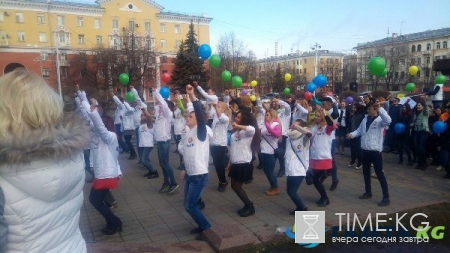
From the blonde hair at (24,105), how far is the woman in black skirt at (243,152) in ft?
13.0

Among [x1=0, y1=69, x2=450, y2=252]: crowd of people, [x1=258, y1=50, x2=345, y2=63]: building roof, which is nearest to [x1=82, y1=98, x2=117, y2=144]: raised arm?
[x1=0, y1=69, x2=450, y2=252]: crowd of people

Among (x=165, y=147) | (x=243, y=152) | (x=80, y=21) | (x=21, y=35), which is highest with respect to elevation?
(x=80, y=21)

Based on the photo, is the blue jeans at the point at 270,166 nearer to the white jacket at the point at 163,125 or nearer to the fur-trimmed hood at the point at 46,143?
the white jacket at the point at 163,125

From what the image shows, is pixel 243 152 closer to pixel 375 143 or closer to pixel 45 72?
pixel 375 143

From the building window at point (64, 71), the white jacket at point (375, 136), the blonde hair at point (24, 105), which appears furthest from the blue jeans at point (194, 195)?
the building window at point (64, 71)

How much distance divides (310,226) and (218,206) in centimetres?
190

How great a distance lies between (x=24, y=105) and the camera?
5.38 feet

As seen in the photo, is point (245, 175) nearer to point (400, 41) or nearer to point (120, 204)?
point (120, 204)

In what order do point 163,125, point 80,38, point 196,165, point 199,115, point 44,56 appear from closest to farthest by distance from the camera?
point 199,115 → point 196,165 → point 163,125 → point 44,56 → point 80,38

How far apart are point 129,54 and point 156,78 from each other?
27.0ft

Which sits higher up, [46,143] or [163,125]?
[46,143]

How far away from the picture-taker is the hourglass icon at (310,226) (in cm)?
462

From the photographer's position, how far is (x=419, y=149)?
9117 mm

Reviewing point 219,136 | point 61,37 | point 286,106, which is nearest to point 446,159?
point 286,106
